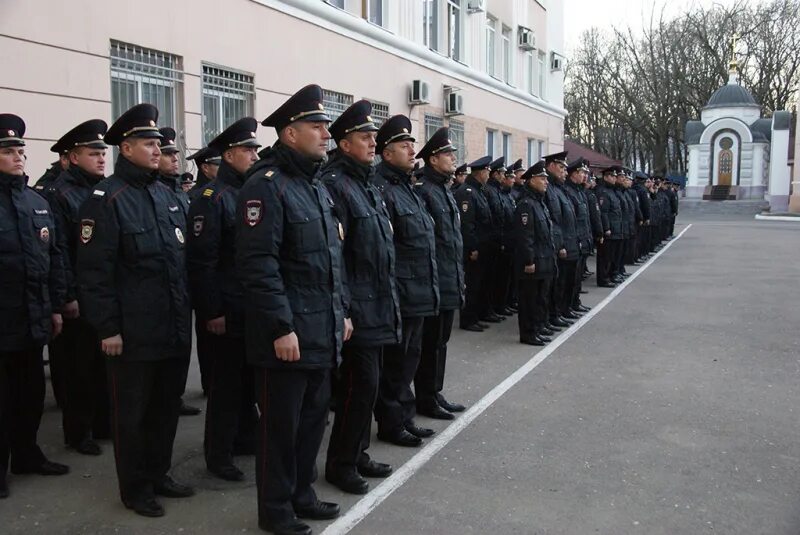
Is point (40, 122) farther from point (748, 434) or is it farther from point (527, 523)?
point (748, 434)

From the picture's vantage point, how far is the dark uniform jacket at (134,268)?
12.5 ft

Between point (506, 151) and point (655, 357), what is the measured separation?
14.6 metres

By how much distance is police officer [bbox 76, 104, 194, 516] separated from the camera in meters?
3.81

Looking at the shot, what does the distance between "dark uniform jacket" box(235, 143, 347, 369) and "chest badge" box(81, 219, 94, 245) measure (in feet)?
2.57

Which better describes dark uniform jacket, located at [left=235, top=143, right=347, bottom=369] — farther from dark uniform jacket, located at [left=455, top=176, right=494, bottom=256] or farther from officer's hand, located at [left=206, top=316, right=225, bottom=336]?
dark uniform jacket, located at [left=455, top=176, right=494, bottom=256]

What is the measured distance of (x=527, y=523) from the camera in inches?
152

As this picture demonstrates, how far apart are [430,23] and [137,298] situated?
45.9ft

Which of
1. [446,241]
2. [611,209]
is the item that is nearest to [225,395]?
[446,241]

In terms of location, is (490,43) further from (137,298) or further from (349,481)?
(137,298)

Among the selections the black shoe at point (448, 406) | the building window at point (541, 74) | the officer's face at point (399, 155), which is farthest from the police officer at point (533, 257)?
the building window at point (541, 74)

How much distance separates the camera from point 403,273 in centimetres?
502

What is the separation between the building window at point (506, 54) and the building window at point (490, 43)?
0.87m

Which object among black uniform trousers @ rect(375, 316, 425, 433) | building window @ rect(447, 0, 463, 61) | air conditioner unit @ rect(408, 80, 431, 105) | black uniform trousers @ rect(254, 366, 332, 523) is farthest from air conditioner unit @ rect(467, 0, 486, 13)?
black uniform trousers @ rect(254, 366, 332, 523)

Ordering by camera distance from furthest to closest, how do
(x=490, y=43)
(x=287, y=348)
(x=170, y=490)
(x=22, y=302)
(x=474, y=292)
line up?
(x=490, y=43) → (x=474, y=292) → (x=22, y=302) → (x=170, y=490) → (x=287, y=348)
